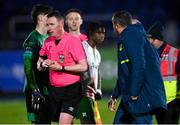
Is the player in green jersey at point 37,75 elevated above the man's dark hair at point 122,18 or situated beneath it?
situated beneath

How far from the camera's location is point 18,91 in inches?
891

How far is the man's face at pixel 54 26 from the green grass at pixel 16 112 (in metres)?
5.69

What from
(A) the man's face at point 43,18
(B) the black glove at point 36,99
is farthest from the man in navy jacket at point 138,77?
(A) the man's face at point 43,18

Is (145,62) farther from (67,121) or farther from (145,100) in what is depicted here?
(67,121)

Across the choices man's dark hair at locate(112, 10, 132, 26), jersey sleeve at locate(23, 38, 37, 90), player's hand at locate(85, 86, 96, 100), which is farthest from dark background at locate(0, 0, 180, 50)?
man's dark hair at locate(112, 10, 132, 26)

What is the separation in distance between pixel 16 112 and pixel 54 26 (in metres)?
8.26

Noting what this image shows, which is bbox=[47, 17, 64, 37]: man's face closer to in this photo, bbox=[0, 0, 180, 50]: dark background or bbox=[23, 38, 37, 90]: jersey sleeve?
bbox=[23, 38, 37, 90]: jersey sleeve

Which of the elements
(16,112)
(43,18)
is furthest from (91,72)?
(16,112)

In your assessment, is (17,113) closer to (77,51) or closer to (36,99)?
(36,99)

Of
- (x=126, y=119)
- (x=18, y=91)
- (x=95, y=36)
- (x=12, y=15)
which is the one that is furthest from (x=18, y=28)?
(x=126, y=119)

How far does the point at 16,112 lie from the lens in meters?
17.8

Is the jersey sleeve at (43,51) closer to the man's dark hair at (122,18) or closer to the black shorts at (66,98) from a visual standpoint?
the black shorts at (66,98)

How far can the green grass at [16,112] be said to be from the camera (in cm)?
1584

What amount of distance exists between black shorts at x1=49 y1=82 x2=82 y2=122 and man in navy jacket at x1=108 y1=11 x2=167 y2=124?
1.26 metres
